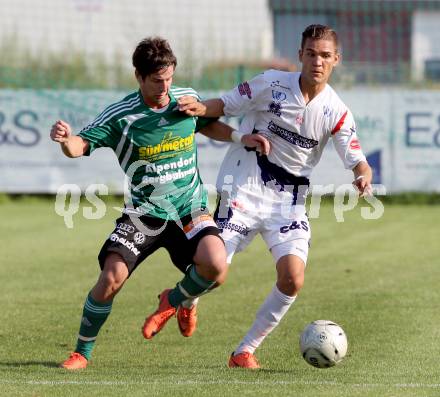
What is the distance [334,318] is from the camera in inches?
352

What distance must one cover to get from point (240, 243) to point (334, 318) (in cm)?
183

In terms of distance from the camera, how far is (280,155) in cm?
748

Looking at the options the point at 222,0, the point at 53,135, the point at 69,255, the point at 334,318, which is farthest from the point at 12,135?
the point at 53,135

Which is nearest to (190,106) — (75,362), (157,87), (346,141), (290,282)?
(157,87)

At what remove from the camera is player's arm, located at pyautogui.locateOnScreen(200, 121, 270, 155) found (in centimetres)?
719

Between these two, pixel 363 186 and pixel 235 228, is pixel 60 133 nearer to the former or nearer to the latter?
pixel 235 228

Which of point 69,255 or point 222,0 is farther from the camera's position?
point 222,0

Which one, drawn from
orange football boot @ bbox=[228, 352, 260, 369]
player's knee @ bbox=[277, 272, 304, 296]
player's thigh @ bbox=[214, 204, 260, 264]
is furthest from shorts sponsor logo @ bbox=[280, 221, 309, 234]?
orange football boot @ bbox=[228, 352, 260, 369]

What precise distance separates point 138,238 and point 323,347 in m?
1.38

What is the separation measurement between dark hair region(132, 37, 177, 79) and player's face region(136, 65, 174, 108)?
0.03 m

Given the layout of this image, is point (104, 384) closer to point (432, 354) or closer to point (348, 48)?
point (432, 354)

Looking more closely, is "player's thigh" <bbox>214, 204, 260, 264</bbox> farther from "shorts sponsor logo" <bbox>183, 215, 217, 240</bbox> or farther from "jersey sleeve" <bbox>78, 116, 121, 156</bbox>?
"jersey sleeve" <bbox>78, 116, 121, 156</bbox>

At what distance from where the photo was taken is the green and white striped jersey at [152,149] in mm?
7094

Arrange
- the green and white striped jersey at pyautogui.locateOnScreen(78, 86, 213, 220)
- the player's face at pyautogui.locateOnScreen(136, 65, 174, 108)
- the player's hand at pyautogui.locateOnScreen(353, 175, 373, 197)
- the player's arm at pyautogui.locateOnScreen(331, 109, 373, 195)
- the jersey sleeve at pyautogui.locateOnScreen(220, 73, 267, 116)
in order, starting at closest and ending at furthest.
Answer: the player's face at pyautogui.locateOnScreen(136, 65, 174, 108) < the player's hand at pyautogui.locateOnScreen(353, 175, 373, 197) < the green and white striped jersey at pyautogui.locateOnScreen(78, 86, 213, 220) < the player's arm at pyautogui.locateOnScreen(331, 109, 373, 195) < the jersey sleeve at pyautogui.locateOnScreen(220, 73, 267, 116)
